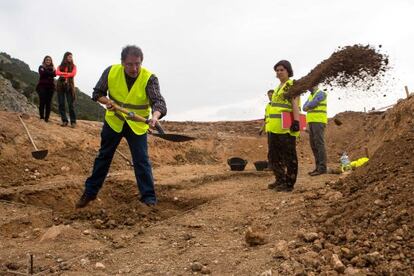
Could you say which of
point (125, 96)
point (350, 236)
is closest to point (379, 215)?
point (350, 236)

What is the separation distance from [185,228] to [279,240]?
1.12 meters

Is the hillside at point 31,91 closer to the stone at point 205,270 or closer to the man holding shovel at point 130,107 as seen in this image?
the man holding shovel at point 130,107

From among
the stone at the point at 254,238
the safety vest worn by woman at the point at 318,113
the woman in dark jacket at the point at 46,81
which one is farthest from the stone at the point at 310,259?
the woman in dark jacket at the point at 46,81

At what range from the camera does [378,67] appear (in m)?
5.63

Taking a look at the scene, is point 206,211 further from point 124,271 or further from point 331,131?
point 331,131

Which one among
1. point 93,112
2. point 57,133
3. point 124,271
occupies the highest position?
point 93,112

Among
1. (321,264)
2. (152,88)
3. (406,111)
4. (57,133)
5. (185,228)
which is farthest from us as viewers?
(406,111)

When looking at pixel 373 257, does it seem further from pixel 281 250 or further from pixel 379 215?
pixel 281 250

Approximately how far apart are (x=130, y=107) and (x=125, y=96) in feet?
0.43

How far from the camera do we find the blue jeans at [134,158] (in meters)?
5.04

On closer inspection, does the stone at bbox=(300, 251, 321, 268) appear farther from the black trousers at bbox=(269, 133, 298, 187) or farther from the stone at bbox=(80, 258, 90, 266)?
the black trousers at bbox=(269, 133, 298, 187)

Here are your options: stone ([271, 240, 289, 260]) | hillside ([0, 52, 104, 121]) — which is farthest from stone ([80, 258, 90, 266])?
hillside ([0, 52, 104, 121])

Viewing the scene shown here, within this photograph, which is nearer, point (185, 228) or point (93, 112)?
point (185, 228)

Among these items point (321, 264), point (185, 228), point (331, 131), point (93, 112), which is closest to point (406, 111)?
point (331, 131)
